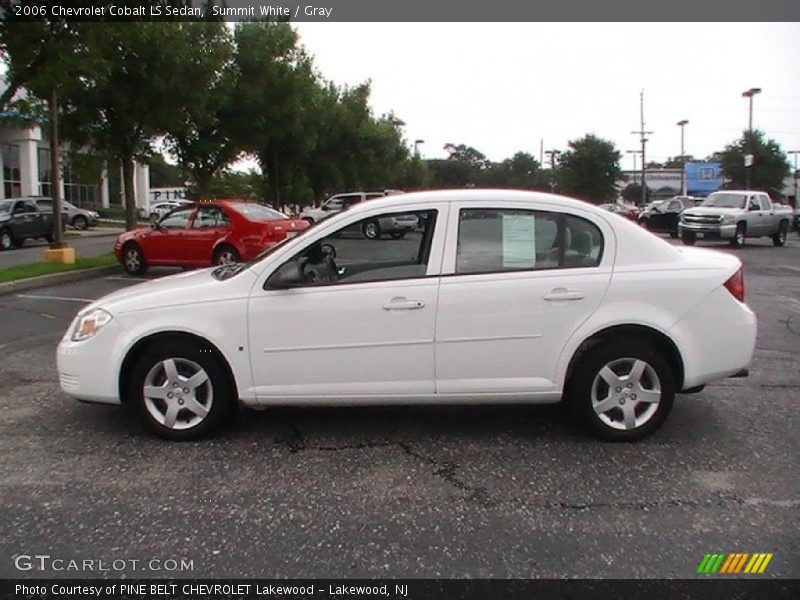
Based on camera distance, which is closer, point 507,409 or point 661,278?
point 661,278

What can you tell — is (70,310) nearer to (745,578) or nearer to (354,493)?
(354,493)

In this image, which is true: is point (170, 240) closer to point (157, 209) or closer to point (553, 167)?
point (157, 209)

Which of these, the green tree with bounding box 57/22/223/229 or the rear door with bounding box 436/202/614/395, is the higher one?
the green tree with bounding box 57/22/223/229

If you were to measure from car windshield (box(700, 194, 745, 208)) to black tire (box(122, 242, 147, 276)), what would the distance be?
1791 centimetres

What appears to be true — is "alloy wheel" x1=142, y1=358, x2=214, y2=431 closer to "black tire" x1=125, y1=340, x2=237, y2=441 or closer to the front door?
"black tire" x1=125, y1=340, x2=237, y2=441

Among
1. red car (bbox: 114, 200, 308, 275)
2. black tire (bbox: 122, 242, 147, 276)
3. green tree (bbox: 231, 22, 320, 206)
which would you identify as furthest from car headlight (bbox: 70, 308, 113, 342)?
green tree (bbox: 231, 22, 320, 206)

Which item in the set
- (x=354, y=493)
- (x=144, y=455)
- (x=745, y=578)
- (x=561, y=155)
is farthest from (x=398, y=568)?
(x=561, y=155)

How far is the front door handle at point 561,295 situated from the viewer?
427 cm

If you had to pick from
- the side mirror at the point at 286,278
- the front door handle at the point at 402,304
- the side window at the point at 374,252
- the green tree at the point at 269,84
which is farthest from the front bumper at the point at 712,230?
the side mirror at the point at 286,278

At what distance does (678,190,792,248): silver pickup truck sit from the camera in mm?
21578

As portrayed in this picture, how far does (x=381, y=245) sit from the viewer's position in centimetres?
472

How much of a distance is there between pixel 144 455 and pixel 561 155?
186ft
